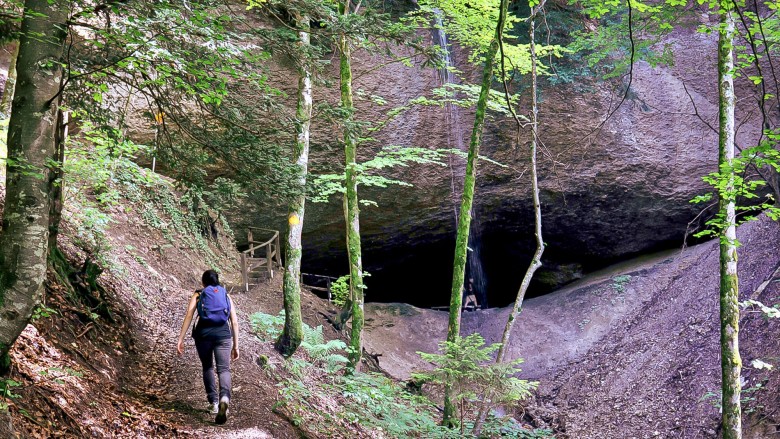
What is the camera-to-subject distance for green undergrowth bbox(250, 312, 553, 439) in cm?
722

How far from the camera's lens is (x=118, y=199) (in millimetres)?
11594

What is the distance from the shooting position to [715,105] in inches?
724

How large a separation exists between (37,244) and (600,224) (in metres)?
18.7

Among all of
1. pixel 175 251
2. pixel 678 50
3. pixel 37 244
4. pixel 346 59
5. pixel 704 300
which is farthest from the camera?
pixel 678 50

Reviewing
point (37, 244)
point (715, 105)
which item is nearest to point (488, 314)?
point (715, 105)

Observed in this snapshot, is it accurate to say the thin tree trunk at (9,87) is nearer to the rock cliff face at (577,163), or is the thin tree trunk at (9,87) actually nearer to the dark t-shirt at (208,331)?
the dark t-shirt at (208,331)

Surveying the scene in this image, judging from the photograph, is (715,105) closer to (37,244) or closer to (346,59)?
(346,59)

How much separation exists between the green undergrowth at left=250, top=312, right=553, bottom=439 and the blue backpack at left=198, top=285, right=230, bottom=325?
1.39 meters

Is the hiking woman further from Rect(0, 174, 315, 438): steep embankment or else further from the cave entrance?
the cave entrance

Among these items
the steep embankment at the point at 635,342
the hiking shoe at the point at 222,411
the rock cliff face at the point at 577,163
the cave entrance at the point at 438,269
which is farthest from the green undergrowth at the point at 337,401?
the cave entrance at the point at 438,269

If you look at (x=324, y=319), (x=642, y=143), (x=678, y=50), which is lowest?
(x=324, y=319)

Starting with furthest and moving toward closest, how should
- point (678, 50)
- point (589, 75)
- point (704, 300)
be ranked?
1. point (678, 50)
2. point (589, 75)
3. point (704, 300)

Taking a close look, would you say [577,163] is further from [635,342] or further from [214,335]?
[214,335]

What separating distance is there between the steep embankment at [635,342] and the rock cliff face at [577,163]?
1836 millimetres
